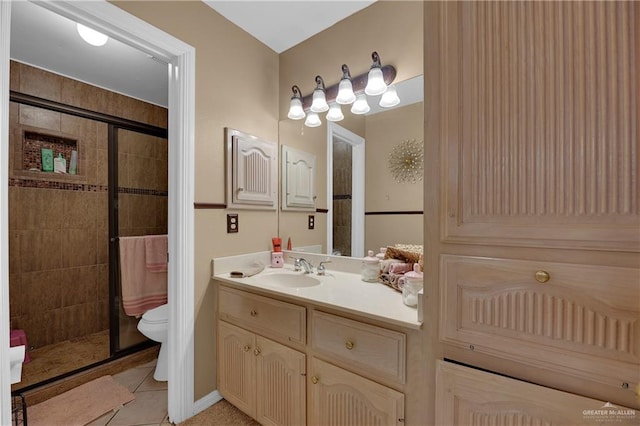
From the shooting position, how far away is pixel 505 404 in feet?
2.59

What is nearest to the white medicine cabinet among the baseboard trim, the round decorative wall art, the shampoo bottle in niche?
the round decorative wall art

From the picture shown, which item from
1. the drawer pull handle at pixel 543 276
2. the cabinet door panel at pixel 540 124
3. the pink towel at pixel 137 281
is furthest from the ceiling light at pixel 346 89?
the pink towel at pixel 137 281

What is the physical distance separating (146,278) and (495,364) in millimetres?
2505

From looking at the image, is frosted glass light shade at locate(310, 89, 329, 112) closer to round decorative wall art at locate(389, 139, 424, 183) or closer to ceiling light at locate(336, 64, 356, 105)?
ceiling light at locate(336, 64, 356, 105)

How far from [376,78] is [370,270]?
107 cm

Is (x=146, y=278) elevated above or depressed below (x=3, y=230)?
below

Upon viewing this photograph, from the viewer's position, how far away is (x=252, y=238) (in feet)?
6.38

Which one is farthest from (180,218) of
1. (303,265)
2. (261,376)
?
(261,376)

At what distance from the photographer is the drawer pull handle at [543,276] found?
2.37ft

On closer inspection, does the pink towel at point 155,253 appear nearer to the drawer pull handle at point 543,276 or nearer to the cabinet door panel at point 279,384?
the cabinet door panel at point 279,384

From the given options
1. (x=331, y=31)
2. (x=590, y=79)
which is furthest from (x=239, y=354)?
(x=331, y=31)

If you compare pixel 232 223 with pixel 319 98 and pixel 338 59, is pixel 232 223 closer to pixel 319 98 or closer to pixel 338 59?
pixel 319 98

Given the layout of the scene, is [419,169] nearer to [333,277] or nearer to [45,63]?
[333,277]

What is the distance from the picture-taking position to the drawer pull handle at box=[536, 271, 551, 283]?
72 cm
